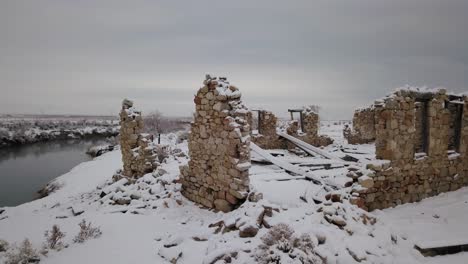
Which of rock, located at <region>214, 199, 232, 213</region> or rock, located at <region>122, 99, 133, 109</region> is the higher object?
rock, located at <region>122, 99, 133, 109</region>

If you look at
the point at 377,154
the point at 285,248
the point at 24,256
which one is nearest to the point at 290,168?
the point at 377,154

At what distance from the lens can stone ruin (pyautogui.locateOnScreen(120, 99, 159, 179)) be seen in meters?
9.70

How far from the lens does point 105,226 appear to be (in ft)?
19.6

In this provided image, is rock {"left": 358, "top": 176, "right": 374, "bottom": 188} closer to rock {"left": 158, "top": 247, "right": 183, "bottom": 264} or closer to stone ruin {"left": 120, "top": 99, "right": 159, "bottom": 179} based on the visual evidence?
rock {"left": 158, "top": 247, "right": 183, "bottom": 264}

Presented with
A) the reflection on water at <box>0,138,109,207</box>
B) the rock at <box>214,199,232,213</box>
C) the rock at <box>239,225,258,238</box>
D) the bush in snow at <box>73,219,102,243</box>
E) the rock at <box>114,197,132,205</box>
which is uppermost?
the rock at <box>239,225,258,238</box>

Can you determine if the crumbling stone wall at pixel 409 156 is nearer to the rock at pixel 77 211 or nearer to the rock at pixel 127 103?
the rock at pixel 77 211

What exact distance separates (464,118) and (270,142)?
27.5ft

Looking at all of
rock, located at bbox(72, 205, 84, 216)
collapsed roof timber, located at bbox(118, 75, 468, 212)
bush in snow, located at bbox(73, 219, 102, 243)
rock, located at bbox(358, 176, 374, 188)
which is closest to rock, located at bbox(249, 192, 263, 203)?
collapsed roof timber, located at bbox(118, 75, 468, 212)

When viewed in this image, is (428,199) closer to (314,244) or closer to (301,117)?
(314,244)

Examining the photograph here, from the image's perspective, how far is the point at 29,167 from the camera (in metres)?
22.1

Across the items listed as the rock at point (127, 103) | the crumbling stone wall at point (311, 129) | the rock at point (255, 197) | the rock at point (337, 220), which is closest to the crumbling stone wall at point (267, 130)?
the crumbling stone wall at point (311, 129)

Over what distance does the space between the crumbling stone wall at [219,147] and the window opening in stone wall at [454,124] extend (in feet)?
22.4

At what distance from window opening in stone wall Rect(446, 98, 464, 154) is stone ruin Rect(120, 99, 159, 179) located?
9.68m

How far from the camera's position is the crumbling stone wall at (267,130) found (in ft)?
48.3
